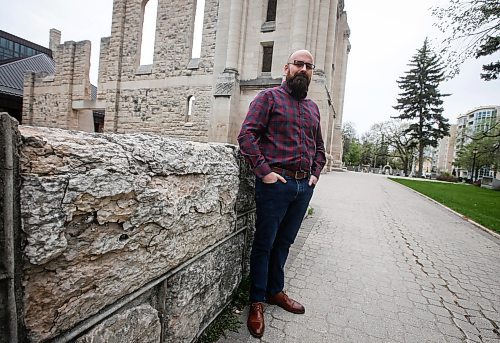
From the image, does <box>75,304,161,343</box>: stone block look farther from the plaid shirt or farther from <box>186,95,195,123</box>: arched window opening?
<box>186,95,195,123</box>: arched window opening

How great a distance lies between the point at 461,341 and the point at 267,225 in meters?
1.91

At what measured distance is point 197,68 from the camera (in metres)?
16.8

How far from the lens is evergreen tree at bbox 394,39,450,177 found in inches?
1688

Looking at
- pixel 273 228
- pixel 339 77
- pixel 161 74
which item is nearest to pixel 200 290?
pixel 273 228

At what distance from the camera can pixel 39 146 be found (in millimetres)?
869

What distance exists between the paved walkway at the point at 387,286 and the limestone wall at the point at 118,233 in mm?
831

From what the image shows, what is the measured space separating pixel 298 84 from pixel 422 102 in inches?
2018

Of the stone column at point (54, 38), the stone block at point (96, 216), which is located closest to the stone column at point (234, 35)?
the stone block at point (96, 216)

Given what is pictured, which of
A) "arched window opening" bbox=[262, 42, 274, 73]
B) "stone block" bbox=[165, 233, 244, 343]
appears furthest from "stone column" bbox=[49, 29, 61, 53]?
"stone block" bbox=[165, 233, 244, 343]

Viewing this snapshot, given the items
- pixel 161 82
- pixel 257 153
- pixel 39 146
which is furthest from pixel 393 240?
pixel 161 82

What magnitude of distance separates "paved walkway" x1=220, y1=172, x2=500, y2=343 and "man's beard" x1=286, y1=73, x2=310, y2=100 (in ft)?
6.51

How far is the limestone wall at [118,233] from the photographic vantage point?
887 millimetres

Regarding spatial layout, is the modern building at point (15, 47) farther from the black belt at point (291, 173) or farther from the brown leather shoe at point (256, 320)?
the brown leather shoe at point (256, 320)

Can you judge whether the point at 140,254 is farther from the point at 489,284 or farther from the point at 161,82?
the point at 161,82
